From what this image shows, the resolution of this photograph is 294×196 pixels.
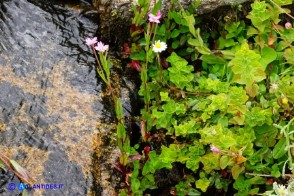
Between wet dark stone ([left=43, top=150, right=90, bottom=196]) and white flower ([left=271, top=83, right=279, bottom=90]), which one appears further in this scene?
white flower ([left=271, top=83, right=279, bottom=90])

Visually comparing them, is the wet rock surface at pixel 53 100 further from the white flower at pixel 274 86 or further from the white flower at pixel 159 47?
the white flower at pixel 274 86

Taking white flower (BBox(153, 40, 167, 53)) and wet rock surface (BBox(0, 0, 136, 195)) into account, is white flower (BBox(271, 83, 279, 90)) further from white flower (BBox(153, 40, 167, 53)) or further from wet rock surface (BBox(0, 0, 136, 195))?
wet rock surface (BBox(0, 0, 136, 195))

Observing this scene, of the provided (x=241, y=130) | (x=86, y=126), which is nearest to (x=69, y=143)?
(x=86, y=126)

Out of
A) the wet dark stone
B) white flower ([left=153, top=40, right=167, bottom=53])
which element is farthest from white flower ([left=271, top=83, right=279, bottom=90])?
the wet dark stone

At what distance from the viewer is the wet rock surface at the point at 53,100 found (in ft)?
8.64

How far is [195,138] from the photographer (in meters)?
2.90

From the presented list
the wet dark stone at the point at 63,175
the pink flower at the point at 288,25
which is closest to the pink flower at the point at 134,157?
the wet dark stone at the point at 63,175

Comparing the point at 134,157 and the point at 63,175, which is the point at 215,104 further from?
the point at 63,175

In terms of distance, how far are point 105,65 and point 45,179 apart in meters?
0.68

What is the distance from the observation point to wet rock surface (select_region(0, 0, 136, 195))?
263 cm

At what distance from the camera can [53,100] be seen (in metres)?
2.97

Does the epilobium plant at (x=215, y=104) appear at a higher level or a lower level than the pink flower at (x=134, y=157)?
higher

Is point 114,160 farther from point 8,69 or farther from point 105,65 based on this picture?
point 8,69

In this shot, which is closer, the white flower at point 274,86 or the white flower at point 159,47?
the white flower at point 274,86
